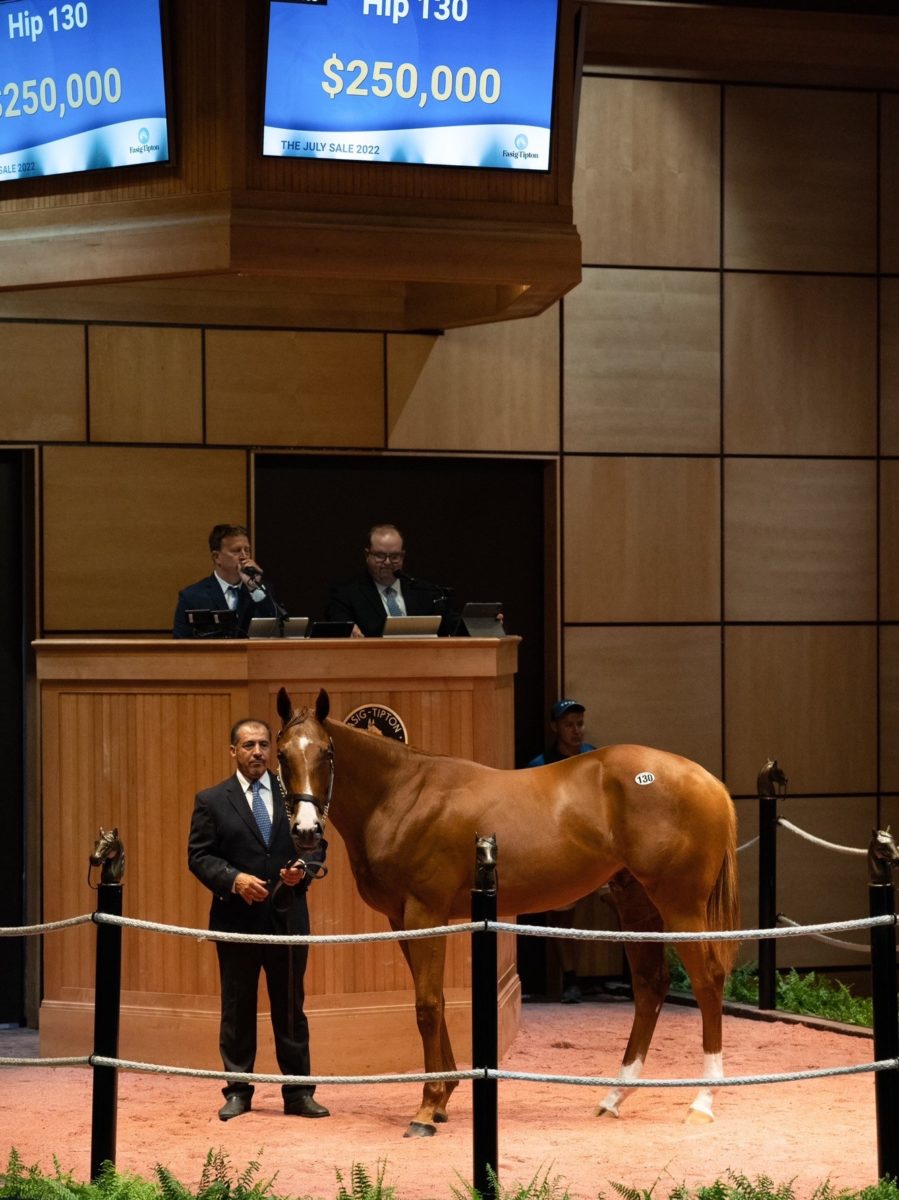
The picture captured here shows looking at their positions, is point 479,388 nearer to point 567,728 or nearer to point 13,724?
point 567,728

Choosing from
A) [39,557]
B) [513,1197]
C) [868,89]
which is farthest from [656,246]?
[513,1197]

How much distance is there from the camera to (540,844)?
722 cm

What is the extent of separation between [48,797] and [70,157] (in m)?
3.08

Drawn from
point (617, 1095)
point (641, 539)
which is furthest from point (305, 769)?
point (641, 539)

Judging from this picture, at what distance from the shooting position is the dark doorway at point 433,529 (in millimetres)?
10180

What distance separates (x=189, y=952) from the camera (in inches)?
315

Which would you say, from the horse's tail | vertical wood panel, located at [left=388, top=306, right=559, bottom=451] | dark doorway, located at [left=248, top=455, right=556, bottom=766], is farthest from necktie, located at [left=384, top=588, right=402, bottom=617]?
the horse's tail

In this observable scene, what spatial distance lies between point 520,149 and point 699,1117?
450 centimetres

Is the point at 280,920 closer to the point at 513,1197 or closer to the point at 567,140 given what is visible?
the point at 513,1197

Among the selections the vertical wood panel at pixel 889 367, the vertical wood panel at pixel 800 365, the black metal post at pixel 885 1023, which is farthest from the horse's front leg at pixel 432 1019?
the vertical wood panel at pixel 889 367

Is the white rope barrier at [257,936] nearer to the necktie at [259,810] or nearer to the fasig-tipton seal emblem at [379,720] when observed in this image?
the necktie at [259,810]

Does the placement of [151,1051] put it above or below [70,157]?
below

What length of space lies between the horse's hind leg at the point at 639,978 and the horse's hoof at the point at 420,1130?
0.77 m

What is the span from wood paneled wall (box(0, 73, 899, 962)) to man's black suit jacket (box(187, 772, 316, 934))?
2917mm
